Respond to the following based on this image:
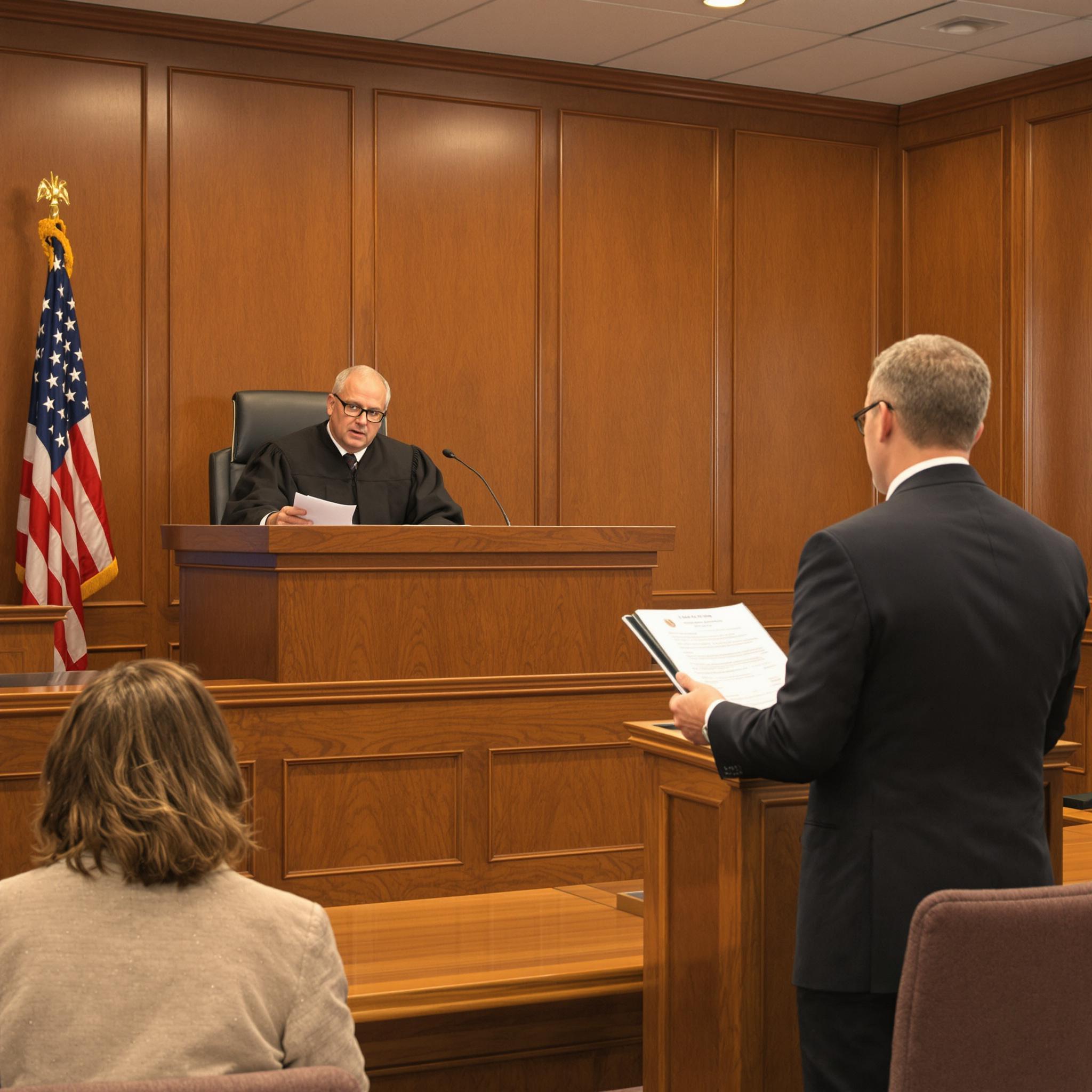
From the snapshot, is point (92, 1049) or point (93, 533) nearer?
point (92, 1049)

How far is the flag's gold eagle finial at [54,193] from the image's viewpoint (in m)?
5.82

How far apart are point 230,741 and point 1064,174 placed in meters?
6.24

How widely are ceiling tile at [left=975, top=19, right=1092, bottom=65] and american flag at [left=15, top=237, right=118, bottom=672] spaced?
162 inches

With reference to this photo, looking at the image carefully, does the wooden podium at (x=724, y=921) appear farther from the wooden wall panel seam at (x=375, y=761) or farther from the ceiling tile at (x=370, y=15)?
the ceiling tile at (x=370, y=15)

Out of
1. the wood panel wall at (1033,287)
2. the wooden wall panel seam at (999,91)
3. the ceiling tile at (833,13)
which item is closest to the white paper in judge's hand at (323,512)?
the ceiling tile at (833,13)

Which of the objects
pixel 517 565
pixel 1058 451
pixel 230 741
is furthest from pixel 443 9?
pixel 230 741

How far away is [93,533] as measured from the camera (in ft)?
19.5

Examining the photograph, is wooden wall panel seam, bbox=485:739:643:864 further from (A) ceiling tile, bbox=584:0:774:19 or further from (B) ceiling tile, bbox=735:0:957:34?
(B) ceiling tile, bbox=735:0:957:34

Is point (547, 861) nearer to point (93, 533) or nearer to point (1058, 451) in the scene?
point (93, 533)

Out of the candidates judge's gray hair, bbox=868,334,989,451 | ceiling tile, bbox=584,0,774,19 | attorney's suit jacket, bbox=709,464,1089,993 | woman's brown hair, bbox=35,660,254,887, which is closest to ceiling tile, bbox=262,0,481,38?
ceiling tile, bbox=584,0,774,19

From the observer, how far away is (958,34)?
646 cm

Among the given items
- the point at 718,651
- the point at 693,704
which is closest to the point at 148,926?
the point at 693,704

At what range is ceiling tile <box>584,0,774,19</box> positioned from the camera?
20.0 feet

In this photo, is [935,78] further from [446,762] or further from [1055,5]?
[446,762]
